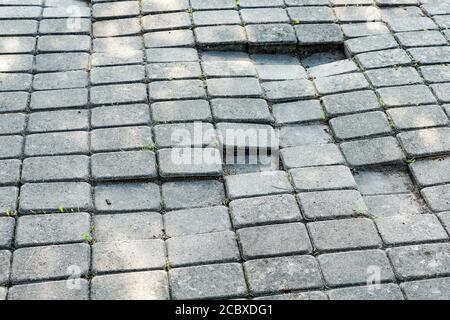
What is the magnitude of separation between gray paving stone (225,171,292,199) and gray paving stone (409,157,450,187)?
64 centimetres

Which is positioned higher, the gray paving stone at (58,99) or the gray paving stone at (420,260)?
the gray paving stone at (58,99)

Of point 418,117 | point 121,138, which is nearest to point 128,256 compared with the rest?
point 121,138

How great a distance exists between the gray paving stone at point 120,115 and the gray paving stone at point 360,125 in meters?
1.00

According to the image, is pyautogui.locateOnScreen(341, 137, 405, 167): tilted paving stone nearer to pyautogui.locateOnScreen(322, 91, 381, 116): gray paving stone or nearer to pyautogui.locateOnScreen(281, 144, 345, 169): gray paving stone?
pyautogui.locateOnScreen(281, 144, 345, 169): gray paving stone

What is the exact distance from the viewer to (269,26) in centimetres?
402

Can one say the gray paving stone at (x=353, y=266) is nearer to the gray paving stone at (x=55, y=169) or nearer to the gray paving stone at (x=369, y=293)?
the gray paving stone at (x=369, y=293)

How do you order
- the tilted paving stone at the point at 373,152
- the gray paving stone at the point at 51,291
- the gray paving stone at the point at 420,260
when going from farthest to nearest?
the tilted paving stone at the point at 373,152, the gray paving stone at the point at 420,260, the gray paving stone at the point at 51,291

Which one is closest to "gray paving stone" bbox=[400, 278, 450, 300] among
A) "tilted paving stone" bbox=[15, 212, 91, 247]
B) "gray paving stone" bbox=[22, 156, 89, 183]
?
"tilted paving stone" bbox=[15, 212, 91, 247]

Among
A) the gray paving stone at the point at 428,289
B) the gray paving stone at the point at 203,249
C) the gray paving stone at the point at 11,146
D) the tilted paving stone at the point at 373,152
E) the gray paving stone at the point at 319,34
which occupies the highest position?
the gray paving stone at the point at 319,34

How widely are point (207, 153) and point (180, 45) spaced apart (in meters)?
0.99

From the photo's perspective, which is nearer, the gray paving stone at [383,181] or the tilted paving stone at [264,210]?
the tilted paving stone at [264,210]

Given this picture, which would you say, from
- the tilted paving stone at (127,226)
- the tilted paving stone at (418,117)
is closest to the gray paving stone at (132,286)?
the tilted paving stone at (127,226)

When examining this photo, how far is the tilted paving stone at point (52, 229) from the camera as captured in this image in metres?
2.75
